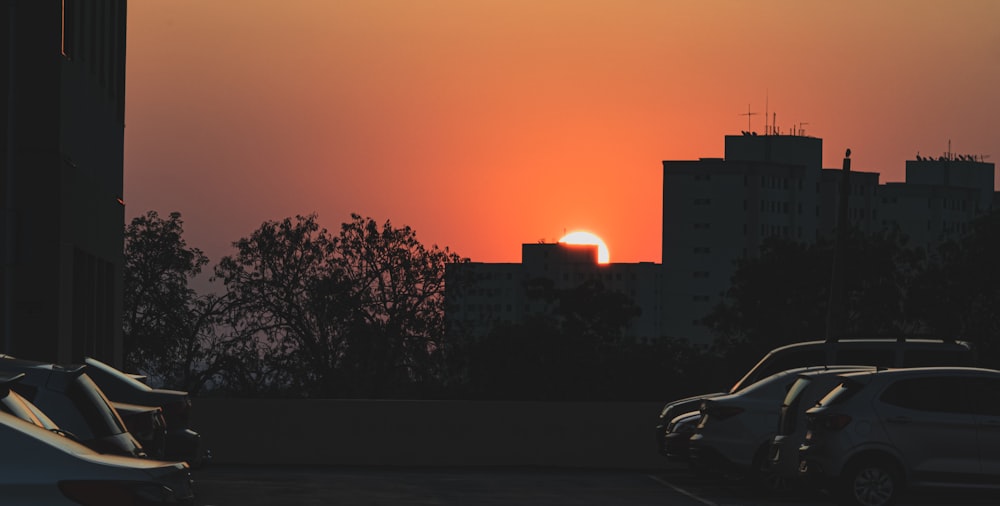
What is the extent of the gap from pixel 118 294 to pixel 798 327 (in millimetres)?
60113

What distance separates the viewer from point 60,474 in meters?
8.70

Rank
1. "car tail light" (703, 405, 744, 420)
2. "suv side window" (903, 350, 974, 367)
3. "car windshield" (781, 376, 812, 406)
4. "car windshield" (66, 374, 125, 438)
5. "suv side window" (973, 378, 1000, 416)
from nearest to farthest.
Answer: "car windshield" (66, 374, 125, 438)
"suv side window" (973, 378, 1000, 416)
"car windshield" (781, 376, 812, 406)
"car tail light" (703, 405, 744, 420)
"suv side window" (903, 350, 974, 367)

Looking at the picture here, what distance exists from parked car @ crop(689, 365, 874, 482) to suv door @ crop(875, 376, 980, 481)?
312 cm

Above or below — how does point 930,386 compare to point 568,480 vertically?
above

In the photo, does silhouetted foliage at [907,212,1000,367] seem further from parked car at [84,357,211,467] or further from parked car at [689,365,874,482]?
parked car at [84,357,211,467]

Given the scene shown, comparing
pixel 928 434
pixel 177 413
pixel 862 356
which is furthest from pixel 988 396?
pixel 177 413

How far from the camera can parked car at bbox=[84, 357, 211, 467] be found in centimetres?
1797

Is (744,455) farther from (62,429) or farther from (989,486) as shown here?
(62,429)

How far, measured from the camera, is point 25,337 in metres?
28.5

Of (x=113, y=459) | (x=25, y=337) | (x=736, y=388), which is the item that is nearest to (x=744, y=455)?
(x=736, y=388)

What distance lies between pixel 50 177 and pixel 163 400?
11.5 meters

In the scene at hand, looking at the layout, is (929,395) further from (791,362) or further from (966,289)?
(966,289)

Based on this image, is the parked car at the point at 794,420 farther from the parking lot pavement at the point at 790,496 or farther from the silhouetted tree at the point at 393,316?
the silhouetted tree at the point at 393,316

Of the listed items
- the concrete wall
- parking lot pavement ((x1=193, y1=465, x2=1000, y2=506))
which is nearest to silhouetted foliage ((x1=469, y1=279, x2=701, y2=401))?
the concrete wall
